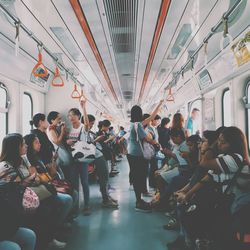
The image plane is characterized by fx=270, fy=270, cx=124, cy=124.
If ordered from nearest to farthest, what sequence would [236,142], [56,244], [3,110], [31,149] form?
[236,142], [56,244], [31,149], [3,110]

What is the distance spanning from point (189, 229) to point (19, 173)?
1723mm

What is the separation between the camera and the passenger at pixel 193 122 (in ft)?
21.8

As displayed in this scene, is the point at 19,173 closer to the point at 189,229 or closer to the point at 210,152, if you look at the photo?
the point at 189,229

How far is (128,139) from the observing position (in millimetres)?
4488

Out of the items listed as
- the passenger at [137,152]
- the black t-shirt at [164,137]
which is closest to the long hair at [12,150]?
the passenger at [137,152]

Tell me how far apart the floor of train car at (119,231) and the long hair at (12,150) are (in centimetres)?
115

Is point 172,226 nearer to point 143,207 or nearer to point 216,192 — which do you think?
point 143,207

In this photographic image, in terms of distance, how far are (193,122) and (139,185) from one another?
3.23 m

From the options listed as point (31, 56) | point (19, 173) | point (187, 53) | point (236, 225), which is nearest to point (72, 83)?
point (31, 56)

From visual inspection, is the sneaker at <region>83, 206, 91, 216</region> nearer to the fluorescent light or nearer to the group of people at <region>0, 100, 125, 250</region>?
the group of people at <region>0, 100, 125, 250</region>

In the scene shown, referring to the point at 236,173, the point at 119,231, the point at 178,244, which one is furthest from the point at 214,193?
the point at 119,231

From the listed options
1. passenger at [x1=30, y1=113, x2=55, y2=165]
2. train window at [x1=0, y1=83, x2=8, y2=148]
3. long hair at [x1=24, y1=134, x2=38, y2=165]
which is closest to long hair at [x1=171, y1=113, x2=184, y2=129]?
passenger at [x1=30, y1=113, x2=55, y2=165]

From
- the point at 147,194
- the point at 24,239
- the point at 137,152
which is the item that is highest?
the point at 137,152

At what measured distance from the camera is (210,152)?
2793mm
